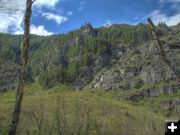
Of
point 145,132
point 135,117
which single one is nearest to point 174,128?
point 145,132

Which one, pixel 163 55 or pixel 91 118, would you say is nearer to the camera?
pixel 163 55

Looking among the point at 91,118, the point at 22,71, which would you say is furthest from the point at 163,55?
the point at 91,118

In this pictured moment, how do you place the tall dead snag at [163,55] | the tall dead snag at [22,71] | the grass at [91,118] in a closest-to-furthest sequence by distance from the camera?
the tall dead snag at [163,55], the tall dead snag at [22,71], the grass at [91,118]

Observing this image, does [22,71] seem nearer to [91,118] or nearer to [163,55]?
[163,55]

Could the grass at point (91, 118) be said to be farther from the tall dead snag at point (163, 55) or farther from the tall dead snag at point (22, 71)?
the tall dead snag at point (163, 55)

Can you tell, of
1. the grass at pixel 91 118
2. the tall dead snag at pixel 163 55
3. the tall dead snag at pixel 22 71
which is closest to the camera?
the tall dead snag at pixel 163 55

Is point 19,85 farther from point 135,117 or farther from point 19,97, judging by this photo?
point 135,117

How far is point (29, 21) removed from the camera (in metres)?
17.2

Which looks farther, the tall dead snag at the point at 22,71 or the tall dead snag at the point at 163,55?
the tall dead snag at the point at 22,71

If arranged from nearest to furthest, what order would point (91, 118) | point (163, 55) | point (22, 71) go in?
point (163, 55), point (22, 71), point (91, 118)

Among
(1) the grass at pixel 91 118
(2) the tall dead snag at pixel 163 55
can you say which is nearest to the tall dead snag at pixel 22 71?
(2) the tall dead snag at pixel 163 55

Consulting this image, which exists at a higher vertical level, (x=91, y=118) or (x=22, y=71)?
(x=22, y=71)

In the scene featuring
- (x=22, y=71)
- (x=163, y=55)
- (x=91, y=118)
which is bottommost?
(x=91, y=118)

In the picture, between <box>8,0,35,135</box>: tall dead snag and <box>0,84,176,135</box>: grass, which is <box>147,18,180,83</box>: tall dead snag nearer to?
<box>8,0,35,135</box>: tall dead snag
